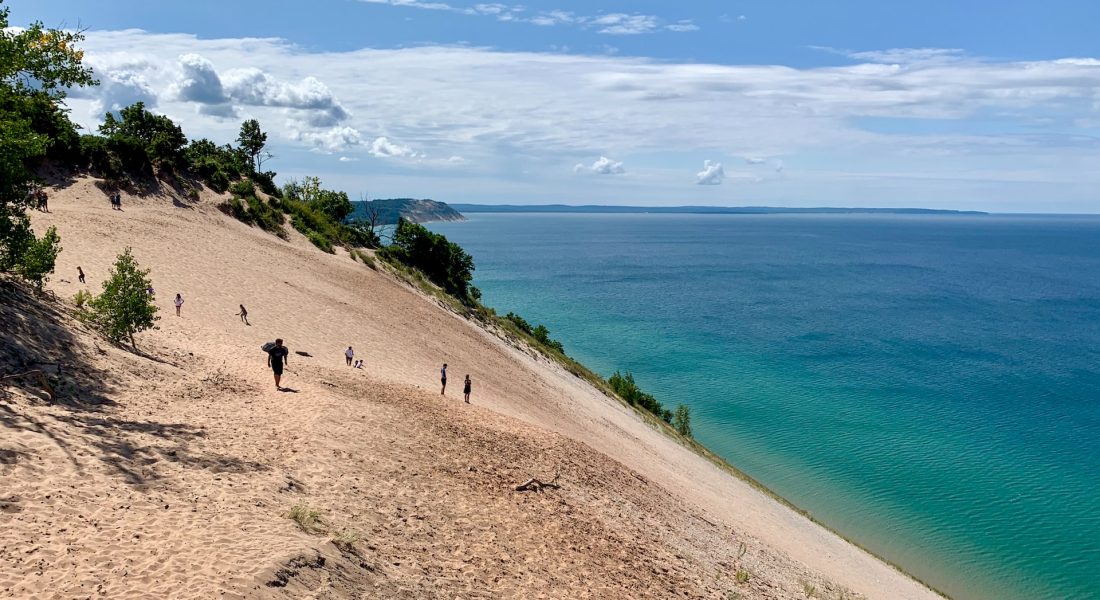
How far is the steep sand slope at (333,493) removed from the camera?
11.0 meters

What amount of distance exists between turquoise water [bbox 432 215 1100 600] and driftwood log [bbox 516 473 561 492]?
22341 millimetres

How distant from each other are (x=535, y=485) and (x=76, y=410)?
36.5ft

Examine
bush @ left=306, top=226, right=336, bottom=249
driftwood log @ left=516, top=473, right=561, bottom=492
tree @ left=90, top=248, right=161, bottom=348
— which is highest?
bush @ left=306, top=226, right=336, bottom=249

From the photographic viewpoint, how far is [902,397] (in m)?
57.6

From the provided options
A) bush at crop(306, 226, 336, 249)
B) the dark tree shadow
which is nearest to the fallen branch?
the dark tree shadow

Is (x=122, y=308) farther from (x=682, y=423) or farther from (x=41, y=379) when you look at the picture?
(x=682, y=423)

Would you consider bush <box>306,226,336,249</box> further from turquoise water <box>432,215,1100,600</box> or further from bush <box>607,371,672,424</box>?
turquoise water <box>432,215,1100,600</box>

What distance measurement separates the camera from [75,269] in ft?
104

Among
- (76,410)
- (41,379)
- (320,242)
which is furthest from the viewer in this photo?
(320,242)

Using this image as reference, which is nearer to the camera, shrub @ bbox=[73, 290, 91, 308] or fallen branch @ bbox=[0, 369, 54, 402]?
fallen branch @ bbox=[0, 369, 54, 402]

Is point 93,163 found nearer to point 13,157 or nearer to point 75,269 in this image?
point 75,269

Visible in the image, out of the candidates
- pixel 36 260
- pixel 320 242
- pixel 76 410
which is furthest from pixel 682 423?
pixel 76 410

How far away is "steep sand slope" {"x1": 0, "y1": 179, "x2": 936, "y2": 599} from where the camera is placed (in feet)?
36.2

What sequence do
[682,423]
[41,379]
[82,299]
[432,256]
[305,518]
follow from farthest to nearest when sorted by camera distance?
1. [432,256]
2. [682,423]
3. [82,299]
4. [41,379]
5. [305,518]
